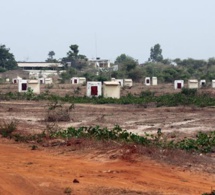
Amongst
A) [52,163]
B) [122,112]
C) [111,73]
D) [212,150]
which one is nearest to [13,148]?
[52,163]

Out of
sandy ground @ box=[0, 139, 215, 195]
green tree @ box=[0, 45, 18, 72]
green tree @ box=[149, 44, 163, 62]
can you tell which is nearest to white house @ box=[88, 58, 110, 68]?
green tree @ box=[0, 45, 18, 72]

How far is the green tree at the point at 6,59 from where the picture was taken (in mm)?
112500

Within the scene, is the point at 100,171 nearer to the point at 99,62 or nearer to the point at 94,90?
the point at 94,90

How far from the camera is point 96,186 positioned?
948cm

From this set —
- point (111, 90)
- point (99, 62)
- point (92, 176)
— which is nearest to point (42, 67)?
point (99, 62)

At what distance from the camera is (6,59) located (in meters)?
116

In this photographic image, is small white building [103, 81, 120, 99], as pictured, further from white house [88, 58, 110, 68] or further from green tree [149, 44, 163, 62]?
green tree [149, 44, 163, 62]

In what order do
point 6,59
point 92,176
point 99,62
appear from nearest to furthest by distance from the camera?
point 92,176
point 6,59
point 99,62

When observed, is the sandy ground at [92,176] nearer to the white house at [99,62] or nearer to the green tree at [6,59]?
the green tree at [6,59]

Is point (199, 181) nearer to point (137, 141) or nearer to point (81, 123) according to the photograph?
point (137, 141)

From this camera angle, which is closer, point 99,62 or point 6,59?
point 6,59

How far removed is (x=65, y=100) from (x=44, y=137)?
23.9m

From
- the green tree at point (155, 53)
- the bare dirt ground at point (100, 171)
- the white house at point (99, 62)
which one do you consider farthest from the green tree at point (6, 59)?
the bare dirt ground at point (100, 171)

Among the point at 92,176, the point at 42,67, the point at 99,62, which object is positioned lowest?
the point at 92,176
